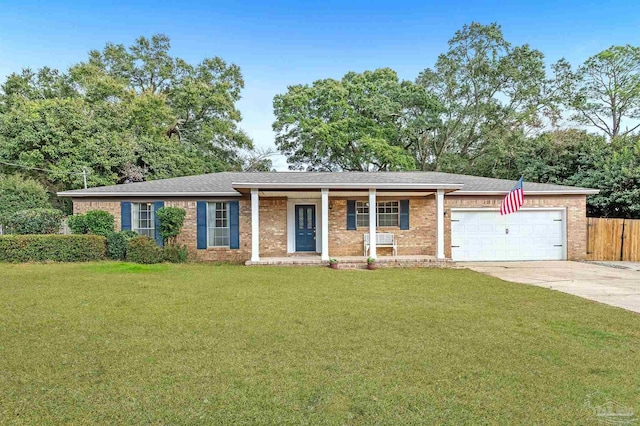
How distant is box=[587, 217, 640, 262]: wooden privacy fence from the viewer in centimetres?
1280

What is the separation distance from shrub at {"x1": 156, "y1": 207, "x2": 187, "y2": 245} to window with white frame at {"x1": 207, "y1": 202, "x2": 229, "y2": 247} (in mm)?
972

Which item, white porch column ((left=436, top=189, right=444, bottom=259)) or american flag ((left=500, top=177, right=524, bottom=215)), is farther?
white porch column ((left=436, top=189, right=444, bottom=259))

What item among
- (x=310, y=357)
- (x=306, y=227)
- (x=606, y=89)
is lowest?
(x=310, y=357)

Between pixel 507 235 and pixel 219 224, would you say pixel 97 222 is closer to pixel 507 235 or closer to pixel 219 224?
pixel 219 224

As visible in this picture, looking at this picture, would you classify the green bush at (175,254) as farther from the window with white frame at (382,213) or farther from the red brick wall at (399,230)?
the window with white frame at (382,213)

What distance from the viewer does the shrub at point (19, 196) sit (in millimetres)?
16406

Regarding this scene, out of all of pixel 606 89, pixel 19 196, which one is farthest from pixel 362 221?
pixel 606 89

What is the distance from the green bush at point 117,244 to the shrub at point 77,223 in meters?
0.95

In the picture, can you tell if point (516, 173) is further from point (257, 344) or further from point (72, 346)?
point (72, 346)

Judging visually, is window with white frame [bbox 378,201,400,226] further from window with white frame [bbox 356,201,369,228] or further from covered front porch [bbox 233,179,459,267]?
window with white frame [bbox 356,201,369,228]

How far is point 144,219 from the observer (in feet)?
41.9

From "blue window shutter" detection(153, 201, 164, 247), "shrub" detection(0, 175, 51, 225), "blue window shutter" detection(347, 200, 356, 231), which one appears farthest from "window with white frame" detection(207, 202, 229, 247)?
"shrub" detection(0, 175, 51, 225)

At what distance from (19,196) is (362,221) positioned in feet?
52.1

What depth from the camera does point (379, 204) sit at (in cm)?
1333
